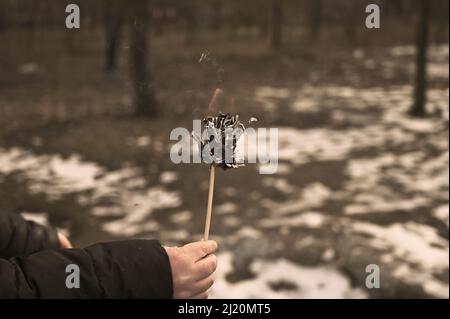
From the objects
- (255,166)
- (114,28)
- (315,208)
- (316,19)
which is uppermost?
(316,19)

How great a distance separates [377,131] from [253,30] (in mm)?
9938

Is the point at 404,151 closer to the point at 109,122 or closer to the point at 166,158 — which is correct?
the point at 166,158

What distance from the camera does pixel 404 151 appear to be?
5598 mm

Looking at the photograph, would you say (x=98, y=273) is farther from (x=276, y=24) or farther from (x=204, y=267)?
(x=276, y=24)

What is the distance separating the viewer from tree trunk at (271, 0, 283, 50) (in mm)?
14077

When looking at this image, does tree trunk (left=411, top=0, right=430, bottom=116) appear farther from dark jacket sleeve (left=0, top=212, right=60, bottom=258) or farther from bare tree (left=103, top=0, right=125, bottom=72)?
dark jacket sleeve (left=0, top=212, right=60, bottom=258)

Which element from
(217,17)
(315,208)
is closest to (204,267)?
(315,208)

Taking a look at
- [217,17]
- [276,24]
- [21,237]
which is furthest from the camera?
[217,17]

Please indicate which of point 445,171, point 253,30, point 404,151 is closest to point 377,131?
point 404,151

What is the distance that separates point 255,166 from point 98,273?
13.4 ft

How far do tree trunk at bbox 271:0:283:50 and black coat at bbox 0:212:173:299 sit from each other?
1304 cm

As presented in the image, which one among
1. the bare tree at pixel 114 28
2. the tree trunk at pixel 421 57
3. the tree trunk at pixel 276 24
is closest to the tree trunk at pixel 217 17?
the tree trunk at pixel 276 24

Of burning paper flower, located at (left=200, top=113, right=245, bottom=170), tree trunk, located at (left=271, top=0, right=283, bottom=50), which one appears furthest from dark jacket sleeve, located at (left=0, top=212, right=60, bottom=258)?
tree trunk, located at (left=271, top=0, right=283, bottom=50)

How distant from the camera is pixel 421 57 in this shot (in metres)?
6.80
